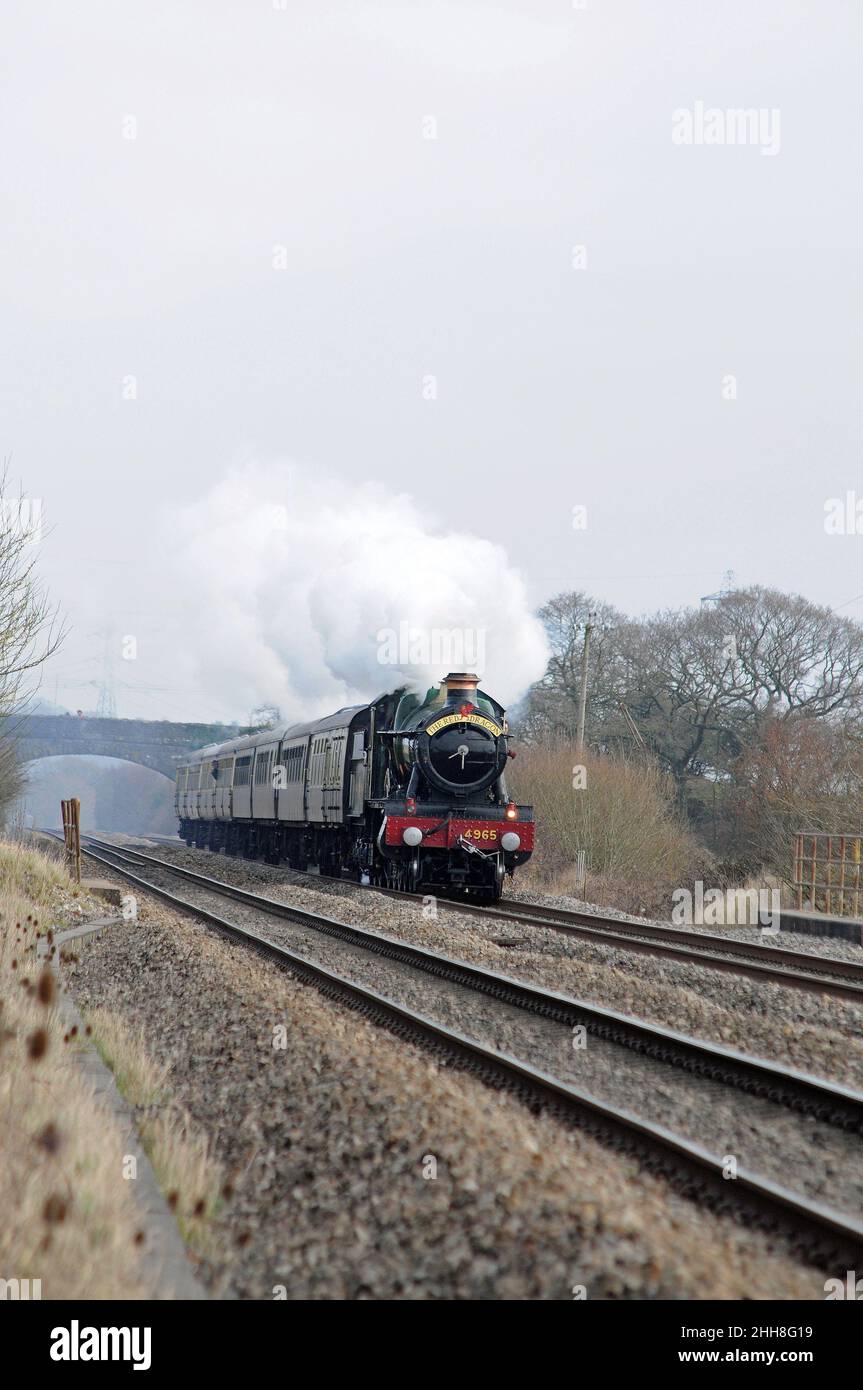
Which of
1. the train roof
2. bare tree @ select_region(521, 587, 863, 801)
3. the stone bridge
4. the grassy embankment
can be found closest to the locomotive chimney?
the train roof

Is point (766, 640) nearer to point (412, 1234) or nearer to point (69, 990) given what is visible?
point (69, 990)

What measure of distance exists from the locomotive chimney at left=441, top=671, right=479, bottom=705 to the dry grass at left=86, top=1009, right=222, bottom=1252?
454 inches

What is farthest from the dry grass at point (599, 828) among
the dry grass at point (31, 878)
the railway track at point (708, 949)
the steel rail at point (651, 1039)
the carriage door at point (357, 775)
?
the steel rail at point (651, 1039)

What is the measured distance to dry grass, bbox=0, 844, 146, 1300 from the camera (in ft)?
13.4

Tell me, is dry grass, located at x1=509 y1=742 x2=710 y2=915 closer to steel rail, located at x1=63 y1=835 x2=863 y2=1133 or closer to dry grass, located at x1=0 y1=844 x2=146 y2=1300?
steel rail, located at x1=63 y1=835 x2=863 y2=1133

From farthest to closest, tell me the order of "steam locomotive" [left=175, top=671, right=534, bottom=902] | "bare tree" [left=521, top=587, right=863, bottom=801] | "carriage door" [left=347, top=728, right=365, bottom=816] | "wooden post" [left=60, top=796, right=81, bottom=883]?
"bare tree" [left=521, top=587, right=863, bottom=801] → "wooden post" [left=60, top=796, right=81, bottom=883] → "carriage door" [left=347, top=728, right=365, bottom=816] → "steam locomotive" [left=175, top=671, right=534, bottom=902]

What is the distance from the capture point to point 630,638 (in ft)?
160

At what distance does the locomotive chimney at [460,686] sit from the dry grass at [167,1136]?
37.8 ft

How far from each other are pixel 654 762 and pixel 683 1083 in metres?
30.9

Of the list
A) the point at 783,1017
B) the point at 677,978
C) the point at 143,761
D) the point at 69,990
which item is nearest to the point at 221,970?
the point at 69,990

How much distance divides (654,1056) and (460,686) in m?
11.8

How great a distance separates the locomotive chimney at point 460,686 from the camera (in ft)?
65.1

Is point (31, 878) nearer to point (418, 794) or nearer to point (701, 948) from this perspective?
point (418, 794)

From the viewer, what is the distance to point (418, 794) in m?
19.6
